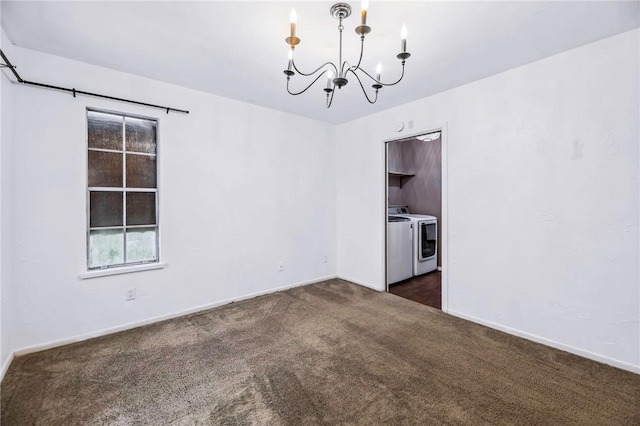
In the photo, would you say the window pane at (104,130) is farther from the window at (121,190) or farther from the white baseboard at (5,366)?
the white baseboard at (5,366)

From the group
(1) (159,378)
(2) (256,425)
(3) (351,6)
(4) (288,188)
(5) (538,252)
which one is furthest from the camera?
(4) (288,188)

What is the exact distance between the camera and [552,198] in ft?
7.80

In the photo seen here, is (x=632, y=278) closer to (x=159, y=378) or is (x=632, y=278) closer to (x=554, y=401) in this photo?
(x=554, y=401)

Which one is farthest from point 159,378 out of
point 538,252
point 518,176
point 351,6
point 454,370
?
point 518,176

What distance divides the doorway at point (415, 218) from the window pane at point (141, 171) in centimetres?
279

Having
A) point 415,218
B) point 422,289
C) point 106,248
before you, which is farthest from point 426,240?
point 106,248

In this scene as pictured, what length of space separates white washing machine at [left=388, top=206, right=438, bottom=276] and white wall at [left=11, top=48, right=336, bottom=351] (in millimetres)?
1325

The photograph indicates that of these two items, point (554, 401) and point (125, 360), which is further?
point (125, 360)

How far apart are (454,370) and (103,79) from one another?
3.82 meters

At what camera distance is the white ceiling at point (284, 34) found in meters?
1.78

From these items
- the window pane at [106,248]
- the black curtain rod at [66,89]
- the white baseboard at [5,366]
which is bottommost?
the white baseboard at [5,366]

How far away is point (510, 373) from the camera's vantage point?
2.03 meters

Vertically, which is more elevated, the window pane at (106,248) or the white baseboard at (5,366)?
the window pane at (106,248)

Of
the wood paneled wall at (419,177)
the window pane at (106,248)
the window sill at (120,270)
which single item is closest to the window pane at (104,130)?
the window pane at (106,248)
